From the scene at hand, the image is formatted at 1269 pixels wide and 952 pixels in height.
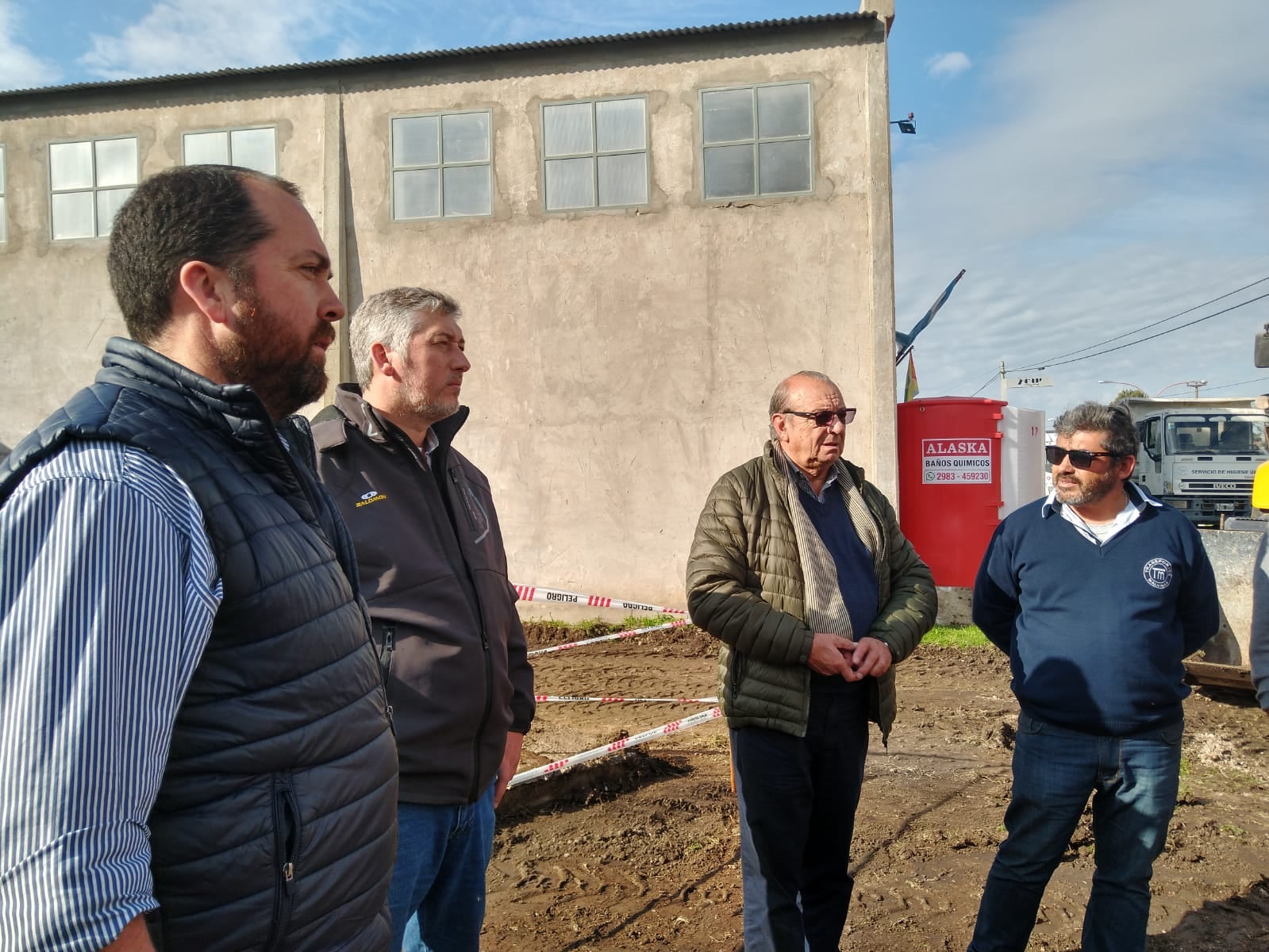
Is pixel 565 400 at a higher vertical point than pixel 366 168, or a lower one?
lower

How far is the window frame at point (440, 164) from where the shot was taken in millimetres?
10805

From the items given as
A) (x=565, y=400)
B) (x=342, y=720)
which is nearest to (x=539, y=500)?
(x=565, y=400)

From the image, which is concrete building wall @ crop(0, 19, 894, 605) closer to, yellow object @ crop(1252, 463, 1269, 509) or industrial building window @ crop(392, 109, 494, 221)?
industrial building window @ crop(392, 109, 494, 221)

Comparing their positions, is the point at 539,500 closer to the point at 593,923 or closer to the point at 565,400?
the point at 565,400

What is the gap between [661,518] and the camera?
1062 centimetres

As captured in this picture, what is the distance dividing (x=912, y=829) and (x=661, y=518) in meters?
6.27

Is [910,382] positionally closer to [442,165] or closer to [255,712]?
[442,165]

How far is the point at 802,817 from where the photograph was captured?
117 inches

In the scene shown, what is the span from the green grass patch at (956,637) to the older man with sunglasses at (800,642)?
631 centimetres

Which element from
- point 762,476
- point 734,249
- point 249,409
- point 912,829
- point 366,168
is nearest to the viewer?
point 249,409

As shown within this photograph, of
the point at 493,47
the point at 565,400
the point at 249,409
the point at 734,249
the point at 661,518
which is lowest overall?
the point at 661,518

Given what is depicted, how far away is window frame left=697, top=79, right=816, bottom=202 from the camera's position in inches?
400

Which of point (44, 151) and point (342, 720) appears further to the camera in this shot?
point (44, 151)

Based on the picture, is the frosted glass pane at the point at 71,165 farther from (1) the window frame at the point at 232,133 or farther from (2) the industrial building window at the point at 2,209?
(1) the window frame at the point at 232,133
